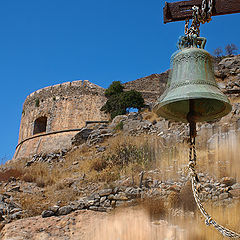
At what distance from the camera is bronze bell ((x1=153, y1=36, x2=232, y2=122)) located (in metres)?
2.98

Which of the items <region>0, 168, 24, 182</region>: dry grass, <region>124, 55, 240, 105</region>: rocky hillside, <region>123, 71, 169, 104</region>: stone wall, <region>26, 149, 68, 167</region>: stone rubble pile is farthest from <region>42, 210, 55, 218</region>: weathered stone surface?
<region>123, 71, 169, 104</region>: stone wall

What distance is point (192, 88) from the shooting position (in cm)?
301

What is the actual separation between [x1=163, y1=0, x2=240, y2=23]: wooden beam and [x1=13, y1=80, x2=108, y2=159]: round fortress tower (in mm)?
15163

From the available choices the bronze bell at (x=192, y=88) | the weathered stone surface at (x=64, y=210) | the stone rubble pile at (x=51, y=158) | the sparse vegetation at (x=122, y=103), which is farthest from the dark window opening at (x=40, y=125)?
the bronze bell at (x=192, y=88)

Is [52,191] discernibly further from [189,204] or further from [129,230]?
[189,204]

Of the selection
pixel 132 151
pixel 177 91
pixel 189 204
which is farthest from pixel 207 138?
pixel 177 91

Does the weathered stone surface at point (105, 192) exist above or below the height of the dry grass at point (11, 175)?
below

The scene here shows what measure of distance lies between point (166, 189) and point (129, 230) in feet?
5.19

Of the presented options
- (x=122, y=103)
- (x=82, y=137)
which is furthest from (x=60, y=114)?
(x=82, y=137)

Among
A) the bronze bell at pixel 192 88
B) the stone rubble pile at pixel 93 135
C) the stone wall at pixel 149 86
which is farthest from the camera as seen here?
the stone wall at pixel 149 86

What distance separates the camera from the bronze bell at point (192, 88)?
9.79 ft

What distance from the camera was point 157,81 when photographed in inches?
858

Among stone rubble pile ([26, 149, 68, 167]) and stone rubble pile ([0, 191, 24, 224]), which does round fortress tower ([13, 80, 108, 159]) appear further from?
stone rubble pile ([0, 191, 24, 224])

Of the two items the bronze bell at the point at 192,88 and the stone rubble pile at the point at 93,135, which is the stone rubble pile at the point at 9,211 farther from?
the stone rubble pile at the point at 93,135
